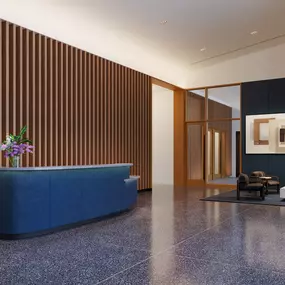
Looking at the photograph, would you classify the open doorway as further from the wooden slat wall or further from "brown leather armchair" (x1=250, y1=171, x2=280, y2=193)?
the wooden slat wall

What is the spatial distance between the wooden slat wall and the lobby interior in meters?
0.03

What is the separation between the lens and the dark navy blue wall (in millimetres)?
11664

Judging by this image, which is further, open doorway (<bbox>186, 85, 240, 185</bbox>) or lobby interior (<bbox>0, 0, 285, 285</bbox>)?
open doorway (<bbox>186, 85, 240, 185</bbox>)

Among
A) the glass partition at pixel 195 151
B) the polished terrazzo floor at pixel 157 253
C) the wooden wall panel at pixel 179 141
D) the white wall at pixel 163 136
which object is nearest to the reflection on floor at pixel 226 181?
the glass partition at pixel 195 151

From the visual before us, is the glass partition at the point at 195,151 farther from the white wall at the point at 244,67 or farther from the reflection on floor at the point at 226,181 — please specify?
the white wall at the point at 244,67

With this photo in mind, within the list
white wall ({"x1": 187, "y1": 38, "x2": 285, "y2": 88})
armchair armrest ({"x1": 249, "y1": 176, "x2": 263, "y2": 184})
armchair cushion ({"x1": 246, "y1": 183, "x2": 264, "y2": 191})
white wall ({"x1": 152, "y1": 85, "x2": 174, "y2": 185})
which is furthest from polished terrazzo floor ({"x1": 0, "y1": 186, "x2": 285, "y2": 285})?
white wall ({"x1": 152, "y1": 85, "x2": 174, "y2": 185})

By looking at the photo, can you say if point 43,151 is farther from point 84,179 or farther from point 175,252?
point 175,252

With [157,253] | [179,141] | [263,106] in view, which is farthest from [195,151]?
[157,253]

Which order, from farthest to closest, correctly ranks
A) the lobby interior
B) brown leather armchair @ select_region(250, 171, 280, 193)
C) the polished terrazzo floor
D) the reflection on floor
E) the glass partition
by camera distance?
the glass partition, the reflection on floor, brown leather armchair @ select_region(250, 171, 280, 193), the lobby interior, the polished terrazzo floor

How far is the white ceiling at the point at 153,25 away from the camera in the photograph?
7434 mm

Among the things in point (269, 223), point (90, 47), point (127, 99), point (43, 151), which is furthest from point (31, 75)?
point (269, 223)

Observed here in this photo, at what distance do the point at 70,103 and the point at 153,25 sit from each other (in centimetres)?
291

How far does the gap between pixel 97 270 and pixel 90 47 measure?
690 centimetres

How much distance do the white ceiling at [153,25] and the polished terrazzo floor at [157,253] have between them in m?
4.57
